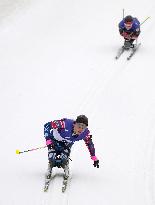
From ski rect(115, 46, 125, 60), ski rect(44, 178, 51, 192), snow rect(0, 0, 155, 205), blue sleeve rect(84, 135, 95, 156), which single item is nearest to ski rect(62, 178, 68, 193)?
snow rect(0, 0, 155, 205)

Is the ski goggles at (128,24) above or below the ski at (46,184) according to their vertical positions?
above

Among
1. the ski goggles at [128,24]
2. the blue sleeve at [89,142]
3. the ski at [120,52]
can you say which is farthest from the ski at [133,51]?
the blue sleeve at [89,142]

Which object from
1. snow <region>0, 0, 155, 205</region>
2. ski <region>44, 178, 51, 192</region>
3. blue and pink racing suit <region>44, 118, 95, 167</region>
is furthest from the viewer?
snow <region>0, 0, 155, 205</region>

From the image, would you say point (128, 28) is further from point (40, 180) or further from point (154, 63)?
point (40, 180)

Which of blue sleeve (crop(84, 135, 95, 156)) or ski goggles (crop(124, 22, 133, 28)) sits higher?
ski goggles (crop(124, 22, 133, 28))

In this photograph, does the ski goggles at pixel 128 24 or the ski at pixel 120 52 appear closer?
the ski at pixel 120 52

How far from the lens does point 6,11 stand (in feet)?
78.1

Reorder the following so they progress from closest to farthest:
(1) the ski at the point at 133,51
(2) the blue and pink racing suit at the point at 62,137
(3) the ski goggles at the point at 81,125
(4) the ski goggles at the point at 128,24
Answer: (3) the ski goggles at the point at 81,125, (2) the blue and pink racing suit at the point at 62,137, (1) the ski at the point at 133,51, (4) the ski goggles at the point at 128,24

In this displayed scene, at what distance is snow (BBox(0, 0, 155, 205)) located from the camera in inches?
385

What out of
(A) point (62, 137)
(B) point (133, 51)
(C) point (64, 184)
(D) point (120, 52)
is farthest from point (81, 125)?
(B) point (133, 51)

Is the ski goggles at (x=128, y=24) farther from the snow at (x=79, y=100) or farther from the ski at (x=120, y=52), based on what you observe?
the snow at (x=79, y=100)

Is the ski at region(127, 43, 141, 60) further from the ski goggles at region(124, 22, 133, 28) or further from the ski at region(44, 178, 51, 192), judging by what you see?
the ski at region(44, 178, 51, 192)

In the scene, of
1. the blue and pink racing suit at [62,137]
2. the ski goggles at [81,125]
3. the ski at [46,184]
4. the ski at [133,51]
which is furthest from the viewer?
the ski at [133,51]

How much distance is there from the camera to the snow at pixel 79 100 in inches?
385
